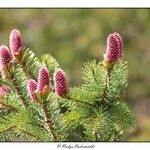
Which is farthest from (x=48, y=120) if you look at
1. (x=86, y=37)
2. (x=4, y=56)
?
(x=86, y=37)

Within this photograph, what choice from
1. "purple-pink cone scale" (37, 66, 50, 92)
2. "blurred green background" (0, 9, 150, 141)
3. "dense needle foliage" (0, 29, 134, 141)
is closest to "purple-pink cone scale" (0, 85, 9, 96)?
"dense needle foliage" (0, 29, 134, 141)

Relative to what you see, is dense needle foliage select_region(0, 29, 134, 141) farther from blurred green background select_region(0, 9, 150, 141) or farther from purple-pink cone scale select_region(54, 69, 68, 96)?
blurred green background select_region(0, 9, 150, 141)

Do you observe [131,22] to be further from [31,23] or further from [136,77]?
[31,23]

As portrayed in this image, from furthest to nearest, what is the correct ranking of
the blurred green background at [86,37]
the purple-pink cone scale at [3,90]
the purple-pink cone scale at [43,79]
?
the blurred green background at [86,37]
the purple-pink cone scale at [3,90]
the purple-pink cone scale at [43,79]

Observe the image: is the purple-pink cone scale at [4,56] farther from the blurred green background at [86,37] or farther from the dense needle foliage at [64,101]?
the blurred green background at [86,37]

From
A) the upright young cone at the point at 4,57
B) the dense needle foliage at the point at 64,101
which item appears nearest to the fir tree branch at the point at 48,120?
the dense needle foliage at the point at 64,101

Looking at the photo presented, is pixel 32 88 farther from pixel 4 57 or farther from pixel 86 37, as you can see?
pixel 86 37
